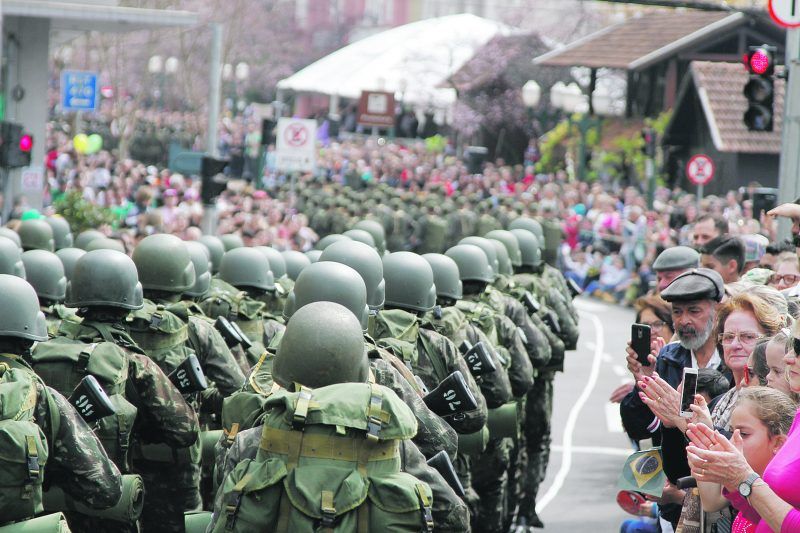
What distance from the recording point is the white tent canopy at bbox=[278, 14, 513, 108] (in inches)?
2060

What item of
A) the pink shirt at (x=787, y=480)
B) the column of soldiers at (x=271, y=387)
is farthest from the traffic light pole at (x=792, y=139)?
the pink shirt at (x=787, y=480)

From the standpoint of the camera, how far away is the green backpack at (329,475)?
4.75m

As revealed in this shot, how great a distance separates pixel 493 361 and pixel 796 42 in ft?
27.4

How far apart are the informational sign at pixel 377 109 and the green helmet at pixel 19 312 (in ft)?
98.0

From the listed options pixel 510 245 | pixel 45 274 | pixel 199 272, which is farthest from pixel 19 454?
pixel 510 245

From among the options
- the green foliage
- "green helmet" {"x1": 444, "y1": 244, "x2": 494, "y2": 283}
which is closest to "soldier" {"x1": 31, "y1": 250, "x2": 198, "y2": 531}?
"green helmet" {"x1": 444, "y1": 244, "x2": 494, "y2": 283}

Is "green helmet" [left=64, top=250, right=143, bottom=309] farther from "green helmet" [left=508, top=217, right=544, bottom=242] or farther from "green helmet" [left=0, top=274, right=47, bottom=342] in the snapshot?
"green helmet" [left=508, top=217, right=544, bottom=242]

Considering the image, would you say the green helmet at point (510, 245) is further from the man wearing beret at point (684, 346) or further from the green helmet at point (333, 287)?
the green helmet at point (333, 287)

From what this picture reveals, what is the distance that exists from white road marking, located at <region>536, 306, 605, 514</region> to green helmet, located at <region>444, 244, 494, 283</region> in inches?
103

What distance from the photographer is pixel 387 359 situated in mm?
6266

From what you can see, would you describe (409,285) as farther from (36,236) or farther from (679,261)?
(36,236)

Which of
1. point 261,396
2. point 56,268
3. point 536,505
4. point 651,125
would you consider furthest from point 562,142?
point 261,396

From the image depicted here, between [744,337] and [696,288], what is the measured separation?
70 cm

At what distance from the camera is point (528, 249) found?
13.8 meters
